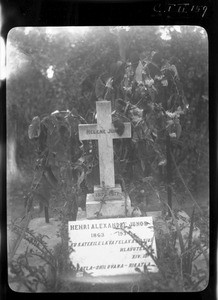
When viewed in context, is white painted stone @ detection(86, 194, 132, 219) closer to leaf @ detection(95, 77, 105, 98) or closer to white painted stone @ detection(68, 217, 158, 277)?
white painted stone @ detection(68, 217, 158, 277)

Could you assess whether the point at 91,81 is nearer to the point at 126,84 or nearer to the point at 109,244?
the point at 126,84

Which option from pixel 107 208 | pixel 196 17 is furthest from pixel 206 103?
pixel 107 208

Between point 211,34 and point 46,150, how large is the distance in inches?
27.9

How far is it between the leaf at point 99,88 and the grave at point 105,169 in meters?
0.03

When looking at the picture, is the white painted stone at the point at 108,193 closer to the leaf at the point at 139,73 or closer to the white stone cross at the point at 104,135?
the white stone cross at the point at 104,135

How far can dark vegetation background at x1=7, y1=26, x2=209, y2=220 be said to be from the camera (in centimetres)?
160

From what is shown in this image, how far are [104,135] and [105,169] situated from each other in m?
0.12

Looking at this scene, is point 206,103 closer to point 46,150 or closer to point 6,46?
point 46,150

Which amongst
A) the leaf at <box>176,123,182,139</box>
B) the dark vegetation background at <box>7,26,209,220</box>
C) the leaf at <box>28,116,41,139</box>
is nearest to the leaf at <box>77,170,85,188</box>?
the dark vegetation background at <box>7,26,209,220</box>

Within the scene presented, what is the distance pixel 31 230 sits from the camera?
63.9 inches

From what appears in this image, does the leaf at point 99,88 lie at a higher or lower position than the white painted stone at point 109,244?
higher

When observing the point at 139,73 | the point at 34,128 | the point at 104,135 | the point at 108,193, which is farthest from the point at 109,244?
the point at 139,73

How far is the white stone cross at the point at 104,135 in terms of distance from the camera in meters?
1.61

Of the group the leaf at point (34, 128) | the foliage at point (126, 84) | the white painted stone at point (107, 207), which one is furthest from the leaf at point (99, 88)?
the white painted stone at point (107, 207)
